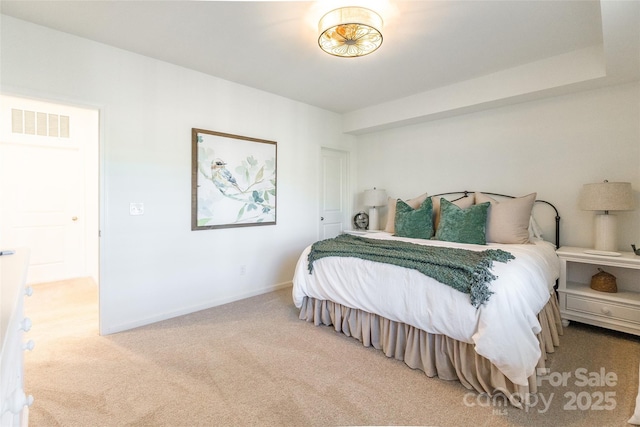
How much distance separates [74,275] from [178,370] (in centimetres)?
362

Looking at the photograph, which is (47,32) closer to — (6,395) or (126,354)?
(126,354)

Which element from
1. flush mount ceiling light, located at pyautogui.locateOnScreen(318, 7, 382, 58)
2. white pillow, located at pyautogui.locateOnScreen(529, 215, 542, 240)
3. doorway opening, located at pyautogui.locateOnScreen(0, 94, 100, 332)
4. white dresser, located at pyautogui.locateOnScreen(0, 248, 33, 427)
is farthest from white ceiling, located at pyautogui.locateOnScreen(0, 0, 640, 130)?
white dresser, located at pyautogui.locateOnScreen(0, 248, 33, 427)

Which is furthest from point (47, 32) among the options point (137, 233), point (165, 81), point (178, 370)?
point (178, 370)

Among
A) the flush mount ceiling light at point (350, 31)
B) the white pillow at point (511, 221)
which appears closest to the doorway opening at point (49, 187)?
the flush mount ceiling light at point (350, 31)

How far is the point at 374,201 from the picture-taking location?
436 cm

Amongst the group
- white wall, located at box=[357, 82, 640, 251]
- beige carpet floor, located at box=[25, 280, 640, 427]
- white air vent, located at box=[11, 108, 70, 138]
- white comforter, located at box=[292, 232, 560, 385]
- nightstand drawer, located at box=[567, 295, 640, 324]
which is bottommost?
beige carpet floor, located at box=[25, 280, 640, 427]

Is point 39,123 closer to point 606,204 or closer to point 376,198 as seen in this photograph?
point 376,198

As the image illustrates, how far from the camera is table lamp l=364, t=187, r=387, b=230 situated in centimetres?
436

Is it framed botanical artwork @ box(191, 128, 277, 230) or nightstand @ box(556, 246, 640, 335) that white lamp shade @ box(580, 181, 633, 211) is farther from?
framed botanical artwork @ box(191, 128, 277, 230)

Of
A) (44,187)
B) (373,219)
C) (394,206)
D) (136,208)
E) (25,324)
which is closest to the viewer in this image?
(25,324)

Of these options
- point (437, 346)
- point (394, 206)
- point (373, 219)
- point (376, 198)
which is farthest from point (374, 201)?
point (437, 346)

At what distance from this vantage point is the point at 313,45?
2609mm

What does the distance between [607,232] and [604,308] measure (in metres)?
0.66

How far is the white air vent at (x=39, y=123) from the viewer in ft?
12.9
